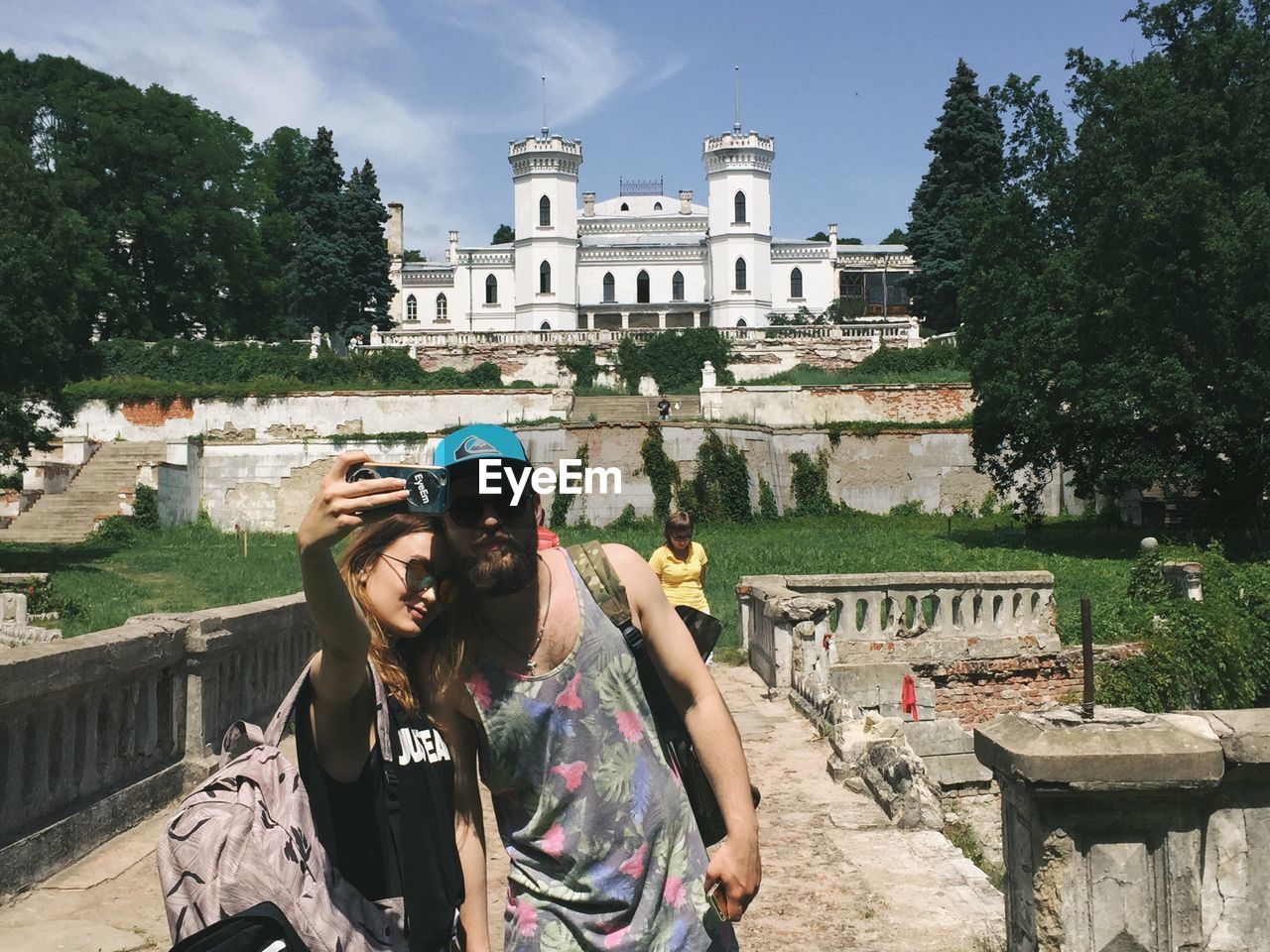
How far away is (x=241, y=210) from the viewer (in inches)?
2361

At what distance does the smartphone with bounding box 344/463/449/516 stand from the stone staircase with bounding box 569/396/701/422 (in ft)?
118

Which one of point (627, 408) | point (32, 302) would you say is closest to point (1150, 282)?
point (627, 408)

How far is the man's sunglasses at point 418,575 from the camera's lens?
2.80 meters

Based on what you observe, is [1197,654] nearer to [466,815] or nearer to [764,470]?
[466,815]

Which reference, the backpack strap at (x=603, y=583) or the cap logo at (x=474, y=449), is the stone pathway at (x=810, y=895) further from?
the cap logo at (x=474, y=449)

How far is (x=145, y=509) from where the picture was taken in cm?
3259

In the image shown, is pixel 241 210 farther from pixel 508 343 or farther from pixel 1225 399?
pixel 1225 399

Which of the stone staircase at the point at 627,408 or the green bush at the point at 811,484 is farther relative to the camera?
the stone staircase at the point at 627,408

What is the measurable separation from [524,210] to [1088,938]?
68057mm

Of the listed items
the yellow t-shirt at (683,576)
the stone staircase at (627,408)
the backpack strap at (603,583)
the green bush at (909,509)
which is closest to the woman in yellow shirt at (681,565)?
the yellow t-shirt at (683,576)

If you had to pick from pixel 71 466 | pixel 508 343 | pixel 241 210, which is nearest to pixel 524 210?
pixel 241 210

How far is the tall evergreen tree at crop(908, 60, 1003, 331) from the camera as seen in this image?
178ft

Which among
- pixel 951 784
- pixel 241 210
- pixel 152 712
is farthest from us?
pixel 241 210

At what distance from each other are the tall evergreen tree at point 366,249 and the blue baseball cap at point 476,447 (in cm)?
5587
